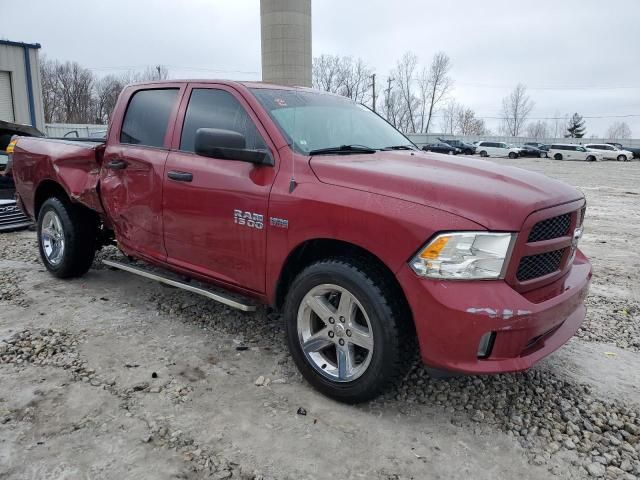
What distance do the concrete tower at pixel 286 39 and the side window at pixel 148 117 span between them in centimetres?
2718

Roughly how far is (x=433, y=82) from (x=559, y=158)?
4861 cm

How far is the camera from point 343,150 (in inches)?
136

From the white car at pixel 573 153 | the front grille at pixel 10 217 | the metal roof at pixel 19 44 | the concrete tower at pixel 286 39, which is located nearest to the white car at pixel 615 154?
the white car at pixel 573 153

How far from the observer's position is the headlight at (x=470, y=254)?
250 centimetres

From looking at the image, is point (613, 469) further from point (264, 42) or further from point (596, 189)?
point (264, 42)

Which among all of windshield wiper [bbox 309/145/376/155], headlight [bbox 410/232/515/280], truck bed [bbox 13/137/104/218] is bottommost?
headlight [bbox 410/232/515/280]

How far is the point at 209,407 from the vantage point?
2.96m

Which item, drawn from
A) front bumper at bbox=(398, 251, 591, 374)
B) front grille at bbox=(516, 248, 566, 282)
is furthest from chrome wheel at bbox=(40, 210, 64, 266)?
front grille at bbox=(516, 248, 566, 282)

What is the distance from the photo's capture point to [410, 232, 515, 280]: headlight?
98.5 inches

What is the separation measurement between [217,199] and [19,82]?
70.4 ft

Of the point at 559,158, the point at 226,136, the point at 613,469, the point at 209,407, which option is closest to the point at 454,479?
the point at 613,469

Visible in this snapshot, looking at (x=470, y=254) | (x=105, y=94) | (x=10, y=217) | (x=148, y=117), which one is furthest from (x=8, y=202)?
(x=105, y=94)

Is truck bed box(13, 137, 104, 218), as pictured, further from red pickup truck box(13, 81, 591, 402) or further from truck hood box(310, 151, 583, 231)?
truck hood box(310, 151, 583, 231)

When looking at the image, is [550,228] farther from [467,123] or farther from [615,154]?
[467,123]
